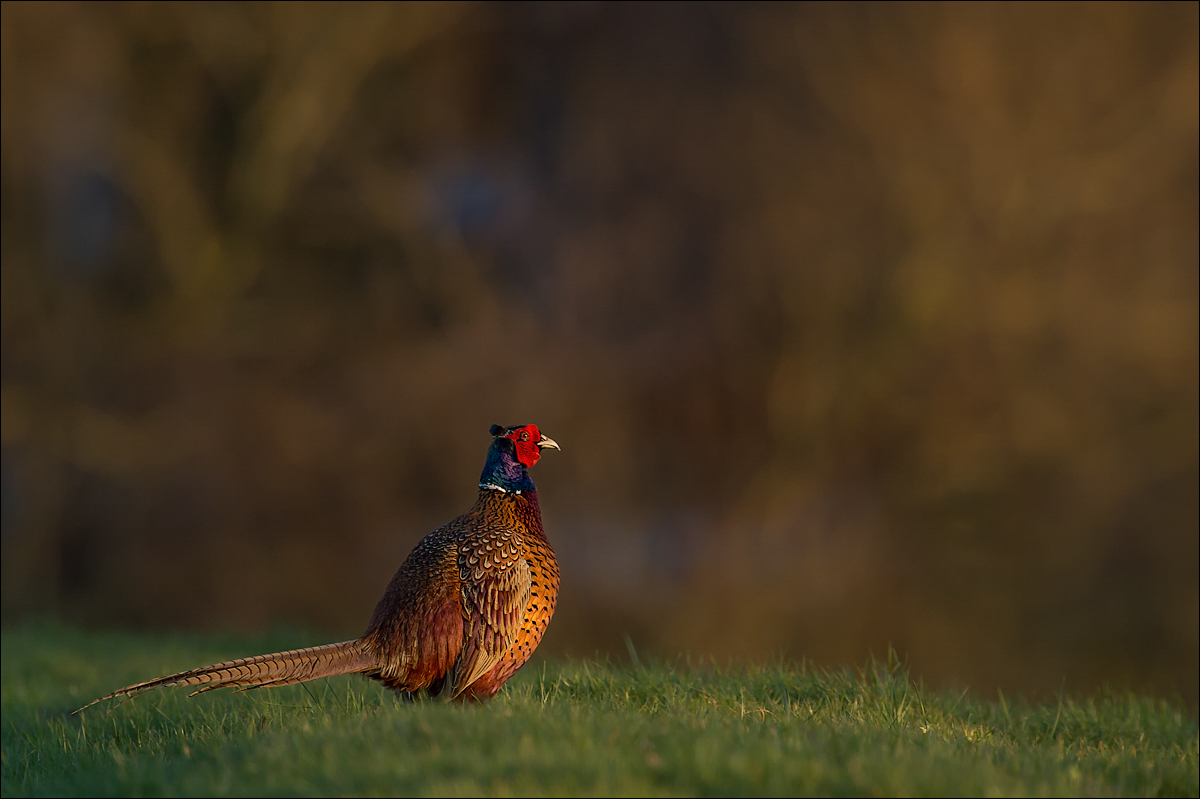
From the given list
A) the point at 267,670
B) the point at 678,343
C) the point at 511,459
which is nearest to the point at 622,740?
the point at 267,670

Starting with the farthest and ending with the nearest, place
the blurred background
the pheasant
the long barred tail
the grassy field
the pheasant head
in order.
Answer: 1. the blurred background
2. the pheasant head
3. the pheasant
4. the long barred tail
5. the grassy field

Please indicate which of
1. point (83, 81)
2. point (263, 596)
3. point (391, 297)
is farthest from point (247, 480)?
point (83, 81)

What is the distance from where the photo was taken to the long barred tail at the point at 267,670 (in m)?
4.76

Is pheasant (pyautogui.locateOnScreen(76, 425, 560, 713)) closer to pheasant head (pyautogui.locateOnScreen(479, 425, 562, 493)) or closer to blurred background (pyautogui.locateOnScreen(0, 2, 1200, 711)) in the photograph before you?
pheasant head (pyautogui.locateOnScreen(479, 425, 562, 493))

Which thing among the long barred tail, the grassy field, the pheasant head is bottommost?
the grassy field

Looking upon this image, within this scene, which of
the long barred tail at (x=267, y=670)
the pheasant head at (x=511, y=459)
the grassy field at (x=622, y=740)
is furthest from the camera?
the pheasant head at (x=511, y=459)

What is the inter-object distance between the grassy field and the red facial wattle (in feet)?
3.56

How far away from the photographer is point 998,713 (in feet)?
21.9

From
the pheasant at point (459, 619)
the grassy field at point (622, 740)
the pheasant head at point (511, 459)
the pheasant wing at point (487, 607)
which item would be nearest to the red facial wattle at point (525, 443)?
the pheasant head at point (511, 459)

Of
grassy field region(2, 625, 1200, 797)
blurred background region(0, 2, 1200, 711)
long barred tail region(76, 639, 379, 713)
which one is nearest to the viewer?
grassy field region(2, 625, 1200, 797)

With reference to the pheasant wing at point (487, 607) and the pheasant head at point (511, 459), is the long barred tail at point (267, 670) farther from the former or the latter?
the pheasant head at point (511, 459)

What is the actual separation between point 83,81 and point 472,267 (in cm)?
440

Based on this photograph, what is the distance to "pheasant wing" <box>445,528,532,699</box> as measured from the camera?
16.9 feet

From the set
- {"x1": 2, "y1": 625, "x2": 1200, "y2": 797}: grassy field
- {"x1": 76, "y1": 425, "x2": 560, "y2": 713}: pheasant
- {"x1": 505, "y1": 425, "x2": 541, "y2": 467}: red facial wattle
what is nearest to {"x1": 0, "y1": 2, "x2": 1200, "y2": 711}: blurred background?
{"x1": 2, "y1": 625, "x2": 1200, "y2": 797}: grassy field
